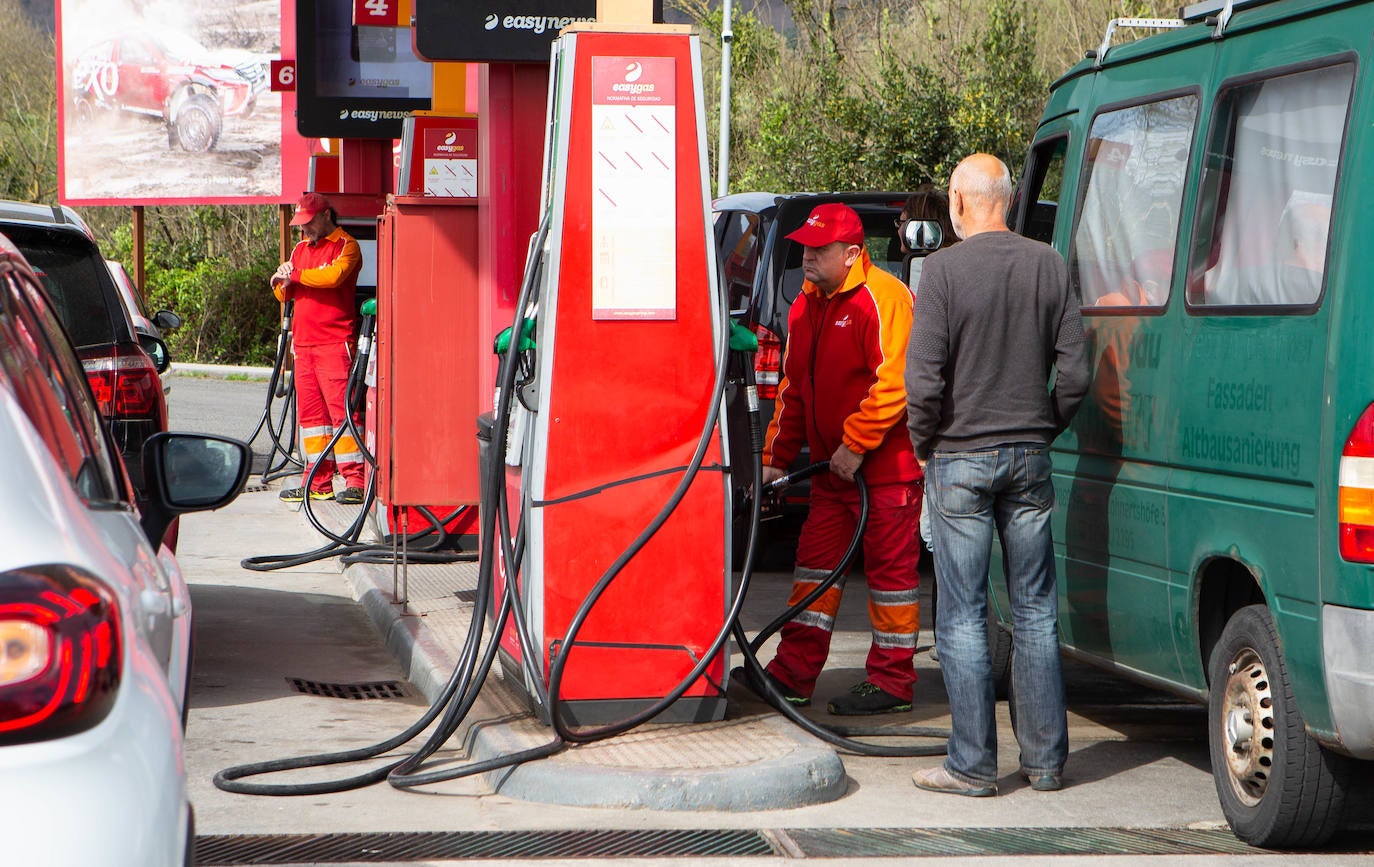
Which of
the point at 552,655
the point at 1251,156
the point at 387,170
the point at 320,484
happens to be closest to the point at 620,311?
the point at 552,655

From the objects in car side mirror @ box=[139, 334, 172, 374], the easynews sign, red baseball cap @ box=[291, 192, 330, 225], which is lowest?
car side mirror @ box=[139, 334, 172, 374]

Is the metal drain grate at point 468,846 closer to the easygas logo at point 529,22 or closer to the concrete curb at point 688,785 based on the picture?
the concrete curb at point 688,785

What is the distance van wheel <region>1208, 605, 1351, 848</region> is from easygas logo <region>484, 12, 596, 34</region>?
4.02 meters

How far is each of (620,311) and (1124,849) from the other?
2322 millimetres

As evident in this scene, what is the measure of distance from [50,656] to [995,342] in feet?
12.1

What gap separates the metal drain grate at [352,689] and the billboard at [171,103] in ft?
74.9

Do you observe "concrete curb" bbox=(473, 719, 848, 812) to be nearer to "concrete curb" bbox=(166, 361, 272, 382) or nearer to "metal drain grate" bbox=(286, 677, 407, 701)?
"metal drain grate" bbox=(286, 677, 407, 701)

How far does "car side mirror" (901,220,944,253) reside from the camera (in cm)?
779

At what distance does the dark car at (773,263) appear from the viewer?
30.4ft

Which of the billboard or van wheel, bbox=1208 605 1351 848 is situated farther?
the billboard

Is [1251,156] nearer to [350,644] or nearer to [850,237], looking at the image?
[850,237]

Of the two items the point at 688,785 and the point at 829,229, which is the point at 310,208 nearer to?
the point at 829,229

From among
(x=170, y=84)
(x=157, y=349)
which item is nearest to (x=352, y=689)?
(x=157, y=349)

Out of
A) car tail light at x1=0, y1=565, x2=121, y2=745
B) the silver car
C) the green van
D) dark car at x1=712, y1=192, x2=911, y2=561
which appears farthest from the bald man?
car tail light at x1=0, y1=565, x2=121, y2=745
